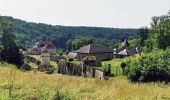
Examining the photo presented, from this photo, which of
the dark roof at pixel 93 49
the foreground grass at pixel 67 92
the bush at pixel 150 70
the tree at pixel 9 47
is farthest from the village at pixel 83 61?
the foreground grass at pixel 67 92

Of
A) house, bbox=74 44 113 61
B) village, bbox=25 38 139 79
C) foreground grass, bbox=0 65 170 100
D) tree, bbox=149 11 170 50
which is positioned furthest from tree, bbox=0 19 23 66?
foreground grass, bbox=0 65 170 100

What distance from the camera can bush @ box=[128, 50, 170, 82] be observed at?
136 feet

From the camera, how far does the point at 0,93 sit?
33.0 ft

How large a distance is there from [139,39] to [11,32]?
66.4 meters

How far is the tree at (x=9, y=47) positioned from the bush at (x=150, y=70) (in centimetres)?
3546

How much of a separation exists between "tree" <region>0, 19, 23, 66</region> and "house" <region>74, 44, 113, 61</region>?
1839 cm

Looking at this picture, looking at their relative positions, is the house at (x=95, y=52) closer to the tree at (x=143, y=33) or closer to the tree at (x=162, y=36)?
the tree at (x=162, y=36)

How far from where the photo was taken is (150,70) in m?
42.8

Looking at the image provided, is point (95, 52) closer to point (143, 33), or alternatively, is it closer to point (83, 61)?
point (83, 61)

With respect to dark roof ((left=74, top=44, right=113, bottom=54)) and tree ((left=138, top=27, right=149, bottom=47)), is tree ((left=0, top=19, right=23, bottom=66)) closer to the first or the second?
dark roof ((left=74, top=44, right=113, bottom=54))

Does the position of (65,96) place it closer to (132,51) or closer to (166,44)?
(166,44)

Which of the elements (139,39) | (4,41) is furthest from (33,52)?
(4,41)

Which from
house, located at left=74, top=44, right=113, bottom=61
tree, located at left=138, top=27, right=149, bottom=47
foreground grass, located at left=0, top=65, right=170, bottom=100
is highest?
foreground grass, located at left=0, top=65, right=170, bottom=100

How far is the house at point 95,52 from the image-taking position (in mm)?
94750
